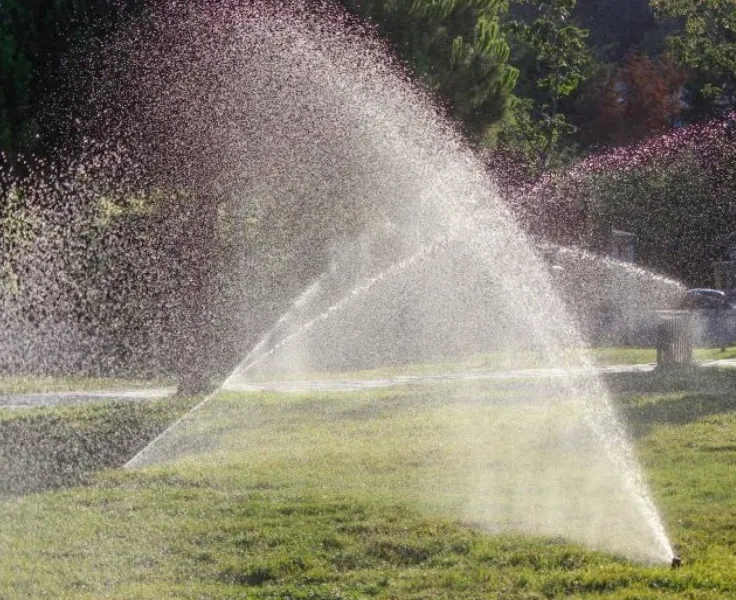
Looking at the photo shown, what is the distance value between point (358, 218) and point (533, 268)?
2.93 m

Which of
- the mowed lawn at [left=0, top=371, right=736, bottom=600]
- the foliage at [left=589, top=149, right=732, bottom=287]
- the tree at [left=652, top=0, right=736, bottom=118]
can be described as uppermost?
the tree at [left=652, top=0, right=736, bottom=118]

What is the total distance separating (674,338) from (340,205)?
13.6ft

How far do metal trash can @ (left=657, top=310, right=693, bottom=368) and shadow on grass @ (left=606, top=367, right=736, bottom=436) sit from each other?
0.65 ft

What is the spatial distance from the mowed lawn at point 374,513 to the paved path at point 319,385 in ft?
9.15

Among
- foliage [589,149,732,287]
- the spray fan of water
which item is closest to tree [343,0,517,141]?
the spray fan of water

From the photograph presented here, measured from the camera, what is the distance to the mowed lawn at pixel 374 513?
5957 mm

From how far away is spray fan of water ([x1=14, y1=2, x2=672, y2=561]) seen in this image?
27.0ft

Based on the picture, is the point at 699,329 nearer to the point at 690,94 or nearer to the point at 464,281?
the point at 464,281

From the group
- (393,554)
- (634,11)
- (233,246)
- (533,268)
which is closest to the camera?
(393,554)

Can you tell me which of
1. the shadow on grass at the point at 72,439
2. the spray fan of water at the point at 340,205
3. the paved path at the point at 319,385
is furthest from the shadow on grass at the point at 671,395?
the shadow on grass at the point at 72,439

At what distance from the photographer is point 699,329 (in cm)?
2188

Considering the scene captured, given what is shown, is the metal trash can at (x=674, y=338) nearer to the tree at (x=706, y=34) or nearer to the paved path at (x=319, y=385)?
the paved path at (x=319, y=385)

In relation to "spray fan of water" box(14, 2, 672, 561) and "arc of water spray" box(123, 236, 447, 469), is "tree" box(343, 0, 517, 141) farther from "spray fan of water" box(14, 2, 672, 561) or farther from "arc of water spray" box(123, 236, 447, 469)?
"arc of water spray" box(123, 236, 447, 469)

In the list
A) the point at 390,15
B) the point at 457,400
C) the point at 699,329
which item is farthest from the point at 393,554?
the point at 699,329
